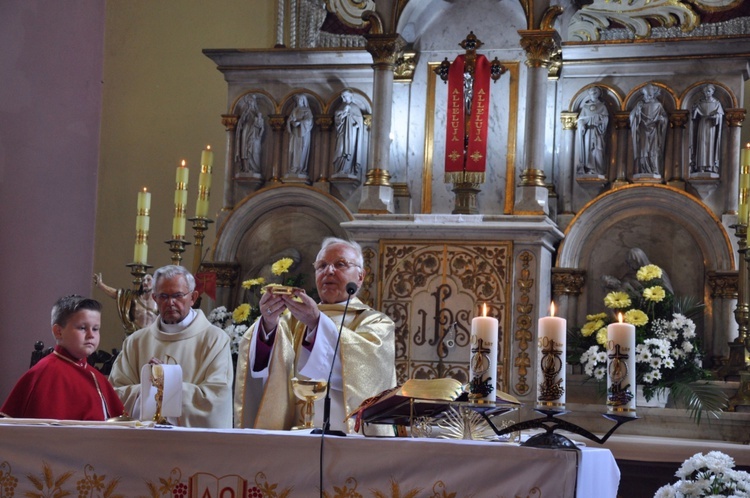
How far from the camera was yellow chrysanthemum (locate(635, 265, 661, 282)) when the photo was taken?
7.65m

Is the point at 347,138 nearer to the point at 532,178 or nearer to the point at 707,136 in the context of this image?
the point at 532,178

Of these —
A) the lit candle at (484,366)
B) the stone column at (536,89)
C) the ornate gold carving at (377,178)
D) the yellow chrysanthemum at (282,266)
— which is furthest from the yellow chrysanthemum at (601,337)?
the lit candle at (484,366)

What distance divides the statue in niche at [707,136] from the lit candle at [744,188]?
337 millimetres

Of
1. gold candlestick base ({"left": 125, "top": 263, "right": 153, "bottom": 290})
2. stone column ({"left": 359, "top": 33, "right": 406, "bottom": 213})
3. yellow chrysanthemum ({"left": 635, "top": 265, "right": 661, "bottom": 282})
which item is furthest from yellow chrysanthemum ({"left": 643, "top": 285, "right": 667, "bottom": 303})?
gold candlestick base ({"left": 125, "top": 263, "right": 153, "bottom": 290})

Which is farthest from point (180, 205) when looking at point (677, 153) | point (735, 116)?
point (735, 116)

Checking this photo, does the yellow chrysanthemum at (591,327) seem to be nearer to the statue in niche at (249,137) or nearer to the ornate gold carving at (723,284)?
the ornate gold carving at (723,284)

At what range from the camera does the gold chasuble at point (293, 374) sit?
5156 millimetres

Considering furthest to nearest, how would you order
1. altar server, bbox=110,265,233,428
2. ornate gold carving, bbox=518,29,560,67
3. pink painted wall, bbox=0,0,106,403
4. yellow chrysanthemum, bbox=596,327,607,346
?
pink painted wall, bbox=0,0,106,403 < ornate gold carving, bbox=518,29,560,67 < yellow chrysanthemum, bbox=596,327,607,346 < altar server, bbox=110,265,233,428

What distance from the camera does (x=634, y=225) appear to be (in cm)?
819

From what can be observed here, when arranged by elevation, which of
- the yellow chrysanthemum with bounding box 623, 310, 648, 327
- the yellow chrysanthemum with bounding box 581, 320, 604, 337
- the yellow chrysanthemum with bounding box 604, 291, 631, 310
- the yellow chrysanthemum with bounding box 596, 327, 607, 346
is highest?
the yellow chrysanthemum with bounding box 604, 291, 631, 310

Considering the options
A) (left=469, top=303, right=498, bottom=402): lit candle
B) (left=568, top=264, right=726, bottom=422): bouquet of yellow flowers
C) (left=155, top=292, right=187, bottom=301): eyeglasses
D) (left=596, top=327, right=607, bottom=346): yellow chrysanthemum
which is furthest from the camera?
(left=596, top=327, right=607, bottom=346): yellow chrysanthemum

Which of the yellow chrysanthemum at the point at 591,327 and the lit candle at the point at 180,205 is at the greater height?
the lit candle at the point at 180,205

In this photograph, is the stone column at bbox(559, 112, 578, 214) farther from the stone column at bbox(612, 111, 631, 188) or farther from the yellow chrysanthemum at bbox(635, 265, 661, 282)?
the yellow chrysanthemum at bbox(635, 265, 661, 282)

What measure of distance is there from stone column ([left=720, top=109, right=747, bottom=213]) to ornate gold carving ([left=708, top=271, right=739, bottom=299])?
1.57 ft
